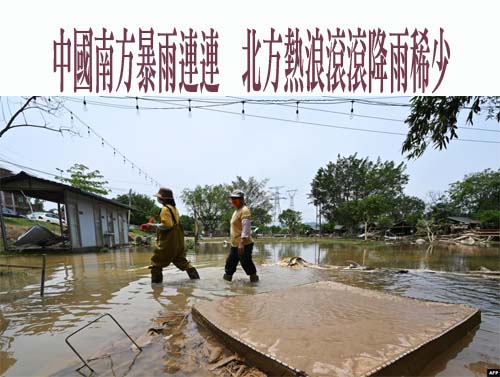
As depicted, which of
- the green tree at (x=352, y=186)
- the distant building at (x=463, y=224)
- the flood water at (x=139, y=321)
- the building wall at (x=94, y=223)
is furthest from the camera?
the green tree at (x=352, y=186)

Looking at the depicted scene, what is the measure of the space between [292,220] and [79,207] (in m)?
44.1

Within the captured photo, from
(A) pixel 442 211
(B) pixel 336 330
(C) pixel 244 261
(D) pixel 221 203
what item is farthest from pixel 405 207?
(B) pixel 336 330

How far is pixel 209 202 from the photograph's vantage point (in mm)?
51469

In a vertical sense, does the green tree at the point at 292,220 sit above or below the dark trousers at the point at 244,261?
below

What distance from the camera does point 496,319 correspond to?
9.68ft

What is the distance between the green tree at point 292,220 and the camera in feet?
181

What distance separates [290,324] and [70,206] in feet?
50.3

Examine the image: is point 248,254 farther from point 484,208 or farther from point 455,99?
point 484,208

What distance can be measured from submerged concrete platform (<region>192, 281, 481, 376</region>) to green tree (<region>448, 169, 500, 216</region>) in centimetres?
5126

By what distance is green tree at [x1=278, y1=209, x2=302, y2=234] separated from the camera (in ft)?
181

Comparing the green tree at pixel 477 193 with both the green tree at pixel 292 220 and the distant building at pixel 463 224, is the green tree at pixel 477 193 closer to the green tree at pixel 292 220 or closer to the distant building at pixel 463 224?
the distant building at pixel 463 224

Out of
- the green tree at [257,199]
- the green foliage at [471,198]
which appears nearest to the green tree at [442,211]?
the green foliage at [471,198]

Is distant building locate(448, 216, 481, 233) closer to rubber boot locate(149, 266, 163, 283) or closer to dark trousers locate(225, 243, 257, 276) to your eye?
dark trousers locate(225, 243, 257, 276)

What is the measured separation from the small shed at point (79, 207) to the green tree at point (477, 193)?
4928cm
